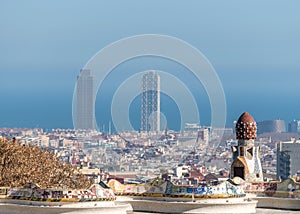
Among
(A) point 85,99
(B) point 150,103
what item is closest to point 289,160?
(B) point 150,103

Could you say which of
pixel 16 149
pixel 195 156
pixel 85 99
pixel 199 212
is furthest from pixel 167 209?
pixel 195 156

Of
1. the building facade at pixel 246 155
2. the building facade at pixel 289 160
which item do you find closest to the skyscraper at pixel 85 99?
the building facade at pixel 289 160

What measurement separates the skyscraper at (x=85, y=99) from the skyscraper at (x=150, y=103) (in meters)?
5.85

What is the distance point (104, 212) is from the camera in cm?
3064

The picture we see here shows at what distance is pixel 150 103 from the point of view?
150 meters

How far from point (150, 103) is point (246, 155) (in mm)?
104869

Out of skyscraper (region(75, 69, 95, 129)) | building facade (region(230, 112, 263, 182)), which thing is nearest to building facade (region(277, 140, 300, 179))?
skyscraper (region(75, 69, 95, 129))

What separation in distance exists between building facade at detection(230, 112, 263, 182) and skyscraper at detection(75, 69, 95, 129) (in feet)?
234

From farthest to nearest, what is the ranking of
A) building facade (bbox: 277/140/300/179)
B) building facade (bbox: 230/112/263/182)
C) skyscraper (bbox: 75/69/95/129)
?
1. building facade (bbox: 277/140/300/179)
2. skyscraper (bbox: 75/69/95/129)
3. building facade (bbox: 230/112/263/182)

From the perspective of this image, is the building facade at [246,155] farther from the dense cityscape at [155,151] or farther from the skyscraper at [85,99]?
the dense cityscape at [155,151]

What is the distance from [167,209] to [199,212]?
1081 mm

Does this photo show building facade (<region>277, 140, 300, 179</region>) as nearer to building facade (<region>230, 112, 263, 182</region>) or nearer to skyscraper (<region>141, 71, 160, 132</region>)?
skyscraper (<region>141, 71, 160, 132</region>)

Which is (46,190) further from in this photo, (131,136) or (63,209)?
(131,136)

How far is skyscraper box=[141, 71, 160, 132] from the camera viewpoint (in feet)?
382
